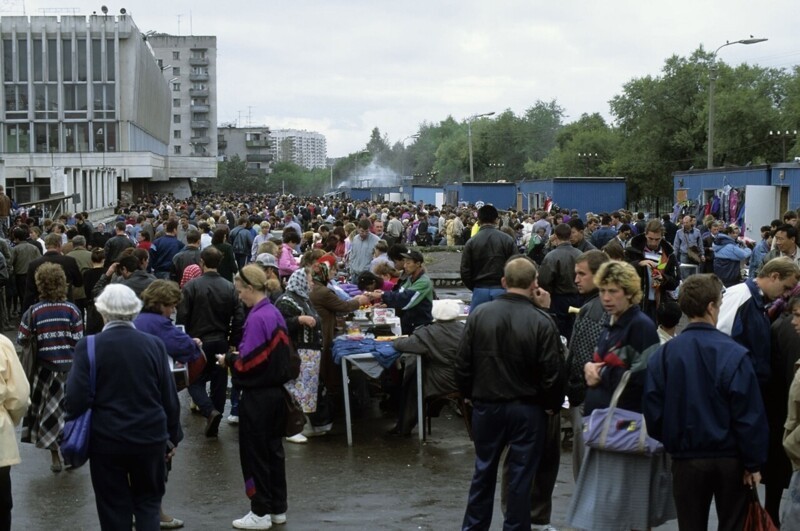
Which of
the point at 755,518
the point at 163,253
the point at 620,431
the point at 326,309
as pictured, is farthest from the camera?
the point at 163,253

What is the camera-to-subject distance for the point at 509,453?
673 centimetres

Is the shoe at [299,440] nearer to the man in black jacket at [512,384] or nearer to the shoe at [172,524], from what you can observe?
the shoe at [172,524]

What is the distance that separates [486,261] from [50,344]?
195 inches

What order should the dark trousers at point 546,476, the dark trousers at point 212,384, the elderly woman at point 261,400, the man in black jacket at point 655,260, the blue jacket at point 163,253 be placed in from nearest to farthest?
the dark trousers at point 546,476 < the elderly woman at point 261,400 < the dark trousers at point 212,384 < the man in black jacket at point 655,260 < the blue jacket at point 163,253

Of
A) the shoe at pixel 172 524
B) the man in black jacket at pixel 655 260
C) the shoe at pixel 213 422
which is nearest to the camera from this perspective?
the shoe at pixel 172 524

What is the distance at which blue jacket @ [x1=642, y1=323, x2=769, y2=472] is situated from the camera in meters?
5.45

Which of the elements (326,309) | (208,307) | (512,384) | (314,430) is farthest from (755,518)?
(208,307)

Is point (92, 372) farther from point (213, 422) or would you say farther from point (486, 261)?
point (486, 261)

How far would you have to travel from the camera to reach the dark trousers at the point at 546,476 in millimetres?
7277

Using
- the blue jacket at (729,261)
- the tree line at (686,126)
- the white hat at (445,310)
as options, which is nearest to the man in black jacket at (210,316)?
the white hat at (445,310)

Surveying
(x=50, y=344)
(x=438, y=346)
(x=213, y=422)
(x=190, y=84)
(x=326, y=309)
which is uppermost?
(x=190, y=84)

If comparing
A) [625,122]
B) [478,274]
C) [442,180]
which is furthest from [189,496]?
[442,180]

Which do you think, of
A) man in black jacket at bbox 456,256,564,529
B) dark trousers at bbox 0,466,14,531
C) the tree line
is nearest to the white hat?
man in black jacket at bbox 456,256,564,529

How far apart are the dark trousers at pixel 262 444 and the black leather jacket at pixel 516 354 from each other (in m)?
1.60
